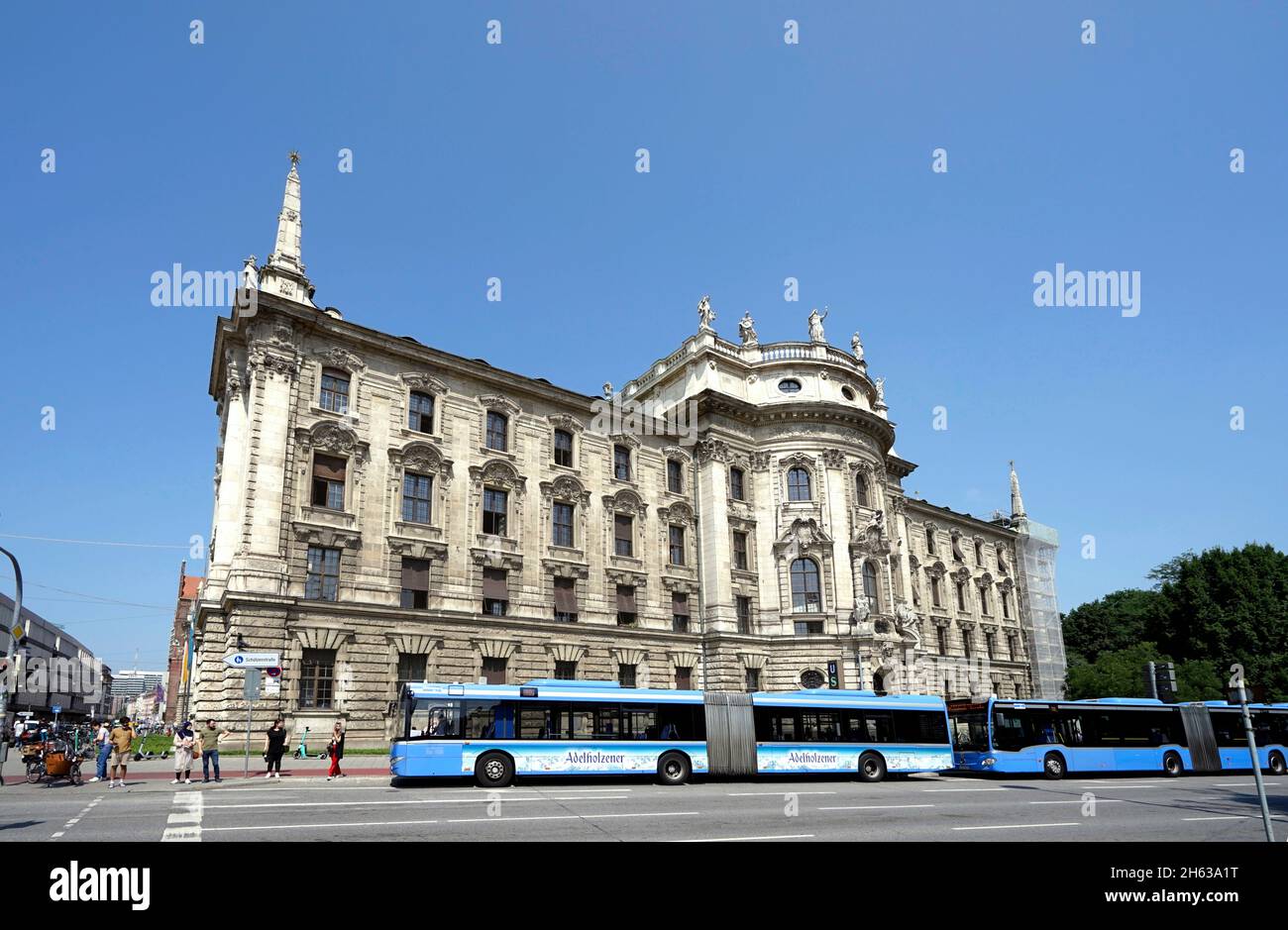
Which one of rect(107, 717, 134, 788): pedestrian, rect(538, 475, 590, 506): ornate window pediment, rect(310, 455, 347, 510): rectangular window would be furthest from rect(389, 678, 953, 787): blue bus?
rect(538, 475, 590, 506): ornate window pediment

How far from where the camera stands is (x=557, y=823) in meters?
13.4

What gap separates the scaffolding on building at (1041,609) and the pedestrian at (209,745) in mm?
63075

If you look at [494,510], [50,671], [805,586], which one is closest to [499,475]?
[494,510]

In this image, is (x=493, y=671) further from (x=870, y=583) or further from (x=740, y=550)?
(x=870, y=583)

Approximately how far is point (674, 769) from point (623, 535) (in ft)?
65.8

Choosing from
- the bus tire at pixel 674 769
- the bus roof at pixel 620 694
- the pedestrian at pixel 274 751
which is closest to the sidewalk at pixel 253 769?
the pedestrian at pixel 274 751

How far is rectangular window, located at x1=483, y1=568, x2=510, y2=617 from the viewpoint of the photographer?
119 feet

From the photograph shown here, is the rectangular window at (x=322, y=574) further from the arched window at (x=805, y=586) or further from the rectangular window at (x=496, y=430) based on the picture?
the arched window at (x=805, y=586)

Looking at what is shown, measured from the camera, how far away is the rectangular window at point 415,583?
3397 cm

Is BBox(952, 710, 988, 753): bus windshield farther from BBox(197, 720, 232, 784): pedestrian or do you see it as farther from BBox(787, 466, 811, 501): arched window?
BBox(197, 720, 232, 784): pedestrian
